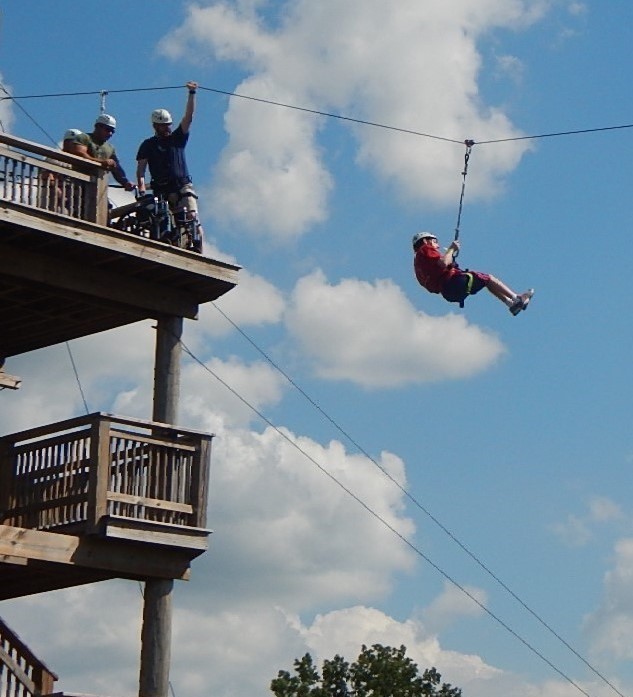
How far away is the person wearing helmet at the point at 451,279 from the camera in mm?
22734

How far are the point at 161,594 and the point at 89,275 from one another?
3.55 metres

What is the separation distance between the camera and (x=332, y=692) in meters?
51.1

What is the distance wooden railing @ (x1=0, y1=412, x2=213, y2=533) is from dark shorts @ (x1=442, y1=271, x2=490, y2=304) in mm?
4895

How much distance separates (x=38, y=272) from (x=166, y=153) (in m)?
2.37

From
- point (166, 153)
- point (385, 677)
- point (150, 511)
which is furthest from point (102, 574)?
point (385, 677)

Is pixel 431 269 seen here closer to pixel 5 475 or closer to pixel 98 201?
pixel 98 201

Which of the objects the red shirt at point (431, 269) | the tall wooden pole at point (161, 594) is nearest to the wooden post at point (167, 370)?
the tall wooden pole at point (161, 594)

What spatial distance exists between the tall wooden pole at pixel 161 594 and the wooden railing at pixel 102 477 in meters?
0.56

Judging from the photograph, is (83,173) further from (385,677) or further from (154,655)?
(385,677)

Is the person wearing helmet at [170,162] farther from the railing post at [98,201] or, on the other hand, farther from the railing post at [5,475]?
the railing post at [5,475]

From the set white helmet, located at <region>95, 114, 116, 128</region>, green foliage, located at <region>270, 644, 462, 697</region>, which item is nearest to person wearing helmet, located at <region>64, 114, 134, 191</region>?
white helmet, located at <region>95, 114, 116, 128</region>

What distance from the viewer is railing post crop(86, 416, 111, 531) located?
18250 millimetres

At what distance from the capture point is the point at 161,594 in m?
18.9

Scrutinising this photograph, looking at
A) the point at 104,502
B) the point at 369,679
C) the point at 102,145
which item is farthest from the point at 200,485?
the point at 369,679
